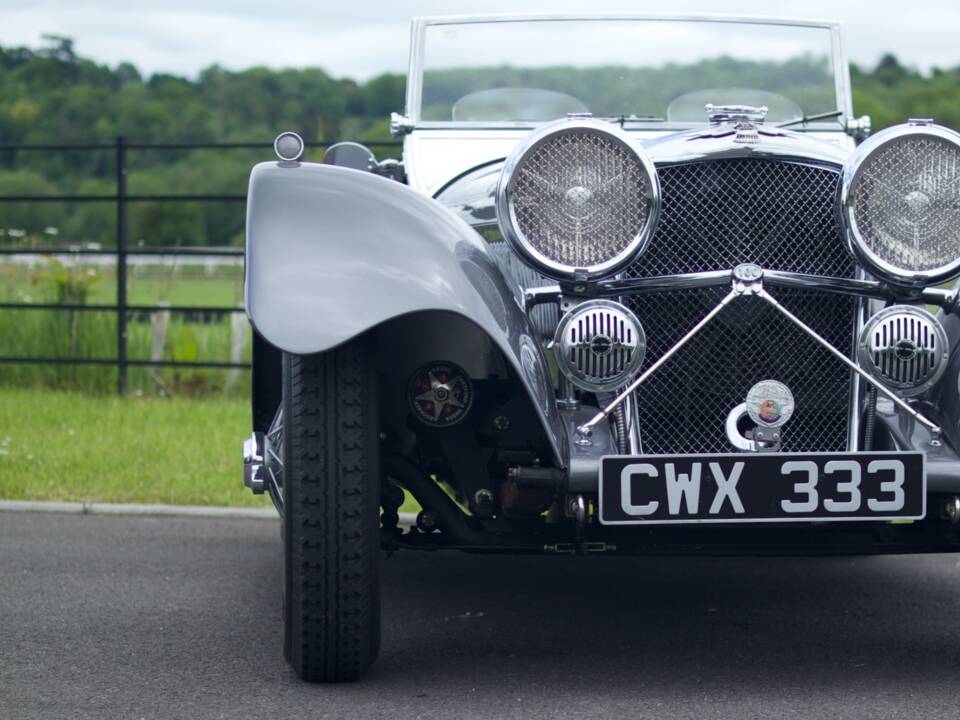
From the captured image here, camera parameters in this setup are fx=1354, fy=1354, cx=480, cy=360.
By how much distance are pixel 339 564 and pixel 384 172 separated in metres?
1.88

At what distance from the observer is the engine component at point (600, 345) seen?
296 centimetres

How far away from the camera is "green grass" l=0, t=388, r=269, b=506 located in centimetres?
551

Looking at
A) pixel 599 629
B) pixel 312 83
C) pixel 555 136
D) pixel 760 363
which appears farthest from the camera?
pixel 312 83

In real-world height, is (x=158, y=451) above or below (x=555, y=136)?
below

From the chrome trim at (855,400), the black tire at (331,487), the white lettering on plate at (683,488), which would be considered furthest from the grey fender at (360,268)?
the chrome trim at (855,400)

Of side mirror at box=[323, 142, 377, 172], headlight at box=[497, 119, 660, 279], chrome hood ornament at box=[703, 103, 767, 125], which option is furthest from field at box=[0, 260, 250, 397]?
headlight at box=[497, 119, 660, 279]

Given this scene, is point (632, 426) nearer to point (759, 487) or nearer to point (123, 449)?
point (759, 487)

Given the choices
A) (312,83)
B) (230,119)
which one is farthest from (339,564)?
(230,119)

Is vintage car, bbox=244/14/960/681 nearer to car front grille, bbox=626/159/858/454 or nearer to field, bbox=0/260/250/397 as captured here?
car front grille, bbox=626/159/858/454

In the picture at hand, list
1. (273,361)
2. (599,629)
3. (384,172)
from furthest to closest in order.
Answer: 1. (384,172)
2. (273,361)
3. (599,629)

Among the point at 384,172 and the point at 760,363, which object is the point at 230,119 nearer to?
the point at 384,172

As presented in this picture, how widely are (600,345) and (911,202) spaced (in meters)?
0.76

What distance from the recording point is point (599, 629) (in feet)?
11.7

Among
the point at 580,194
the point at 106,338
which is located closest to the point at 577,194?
the point at 580,194
